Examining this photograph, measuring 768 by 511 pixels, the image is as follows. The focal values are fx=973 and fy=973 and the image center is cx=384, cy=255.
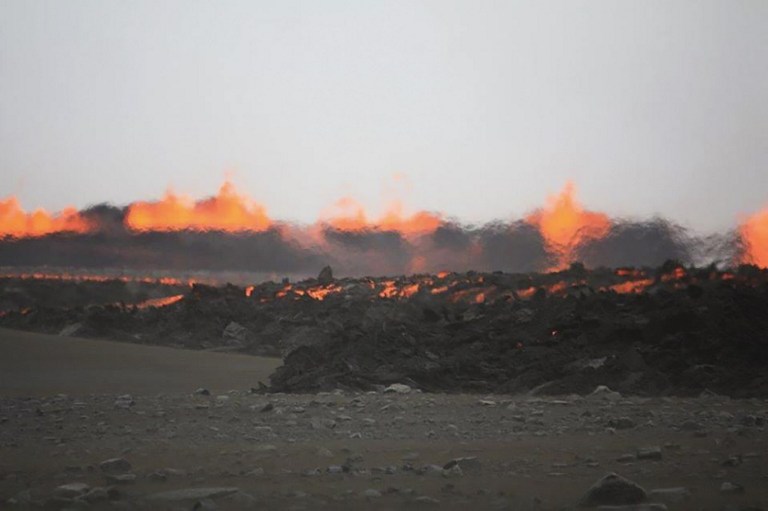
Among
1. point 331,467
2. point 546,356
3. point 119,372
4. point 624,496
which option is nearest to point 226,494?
point 331,467

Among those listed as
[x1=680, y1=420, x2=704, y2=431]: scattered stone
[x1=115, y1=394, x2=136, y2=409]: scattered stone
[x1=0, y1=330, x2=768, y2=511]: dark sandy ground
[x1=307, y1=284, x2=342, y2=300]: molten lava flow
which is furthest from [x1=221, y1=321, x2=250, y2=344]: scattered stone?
→ [x1=680, y1=420, x2=704, y2=431]: scattered stone

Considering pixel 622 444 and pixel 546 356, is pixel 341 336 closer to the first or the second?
pixel 546 356

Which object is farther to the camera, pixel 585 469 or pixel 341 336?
pixel 341 336

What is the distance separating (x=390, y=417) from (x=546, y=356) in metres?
6.26

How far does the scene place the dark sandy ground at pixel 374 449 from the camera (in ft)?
20.5

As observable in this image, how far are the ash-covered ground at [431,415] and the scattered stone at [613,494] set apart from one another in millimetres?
14

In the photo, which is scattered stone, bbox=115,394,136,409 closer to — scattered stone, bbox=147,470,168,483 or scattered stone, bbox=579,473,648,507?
scattered stone, bbox=147,470,168,483

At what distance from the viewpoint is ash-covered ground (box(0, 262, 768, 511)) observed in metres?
6.41

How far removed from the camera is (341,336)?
1666 cm

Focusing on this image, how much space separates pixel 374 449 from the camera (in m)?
8.20

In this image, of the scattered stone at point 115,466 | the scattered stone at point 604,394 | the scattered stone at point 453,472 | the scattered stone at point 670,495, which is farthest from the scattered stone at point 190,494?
the scattered stone at point 604,394

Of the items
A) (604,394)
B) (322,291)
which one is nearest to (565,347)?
(604,394)

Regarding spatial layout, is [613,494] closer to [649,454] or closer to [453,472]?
[453,472]

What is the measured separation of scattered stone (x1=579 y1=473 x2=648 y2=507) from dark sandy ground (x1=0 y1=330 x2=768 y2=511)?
0.46 ft
